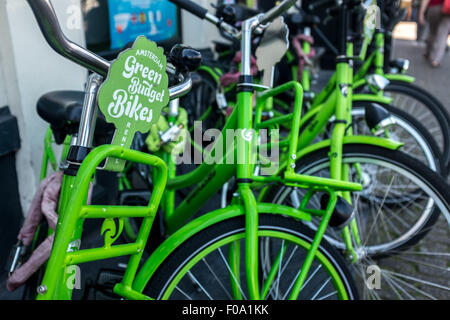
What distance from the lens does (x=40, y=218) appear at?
5.65 feet

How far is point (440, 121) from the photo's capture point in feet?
11.1

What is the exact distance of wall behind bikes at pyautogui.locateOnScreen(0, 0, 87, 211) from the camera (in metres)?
2.23

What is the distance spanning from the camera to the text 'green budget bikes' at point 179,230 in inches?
41.9

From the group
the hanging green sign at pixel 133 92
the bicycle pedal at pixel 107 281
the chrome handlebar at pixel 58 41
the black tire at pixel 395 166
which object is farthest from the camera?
the black tire at pixel 395 166

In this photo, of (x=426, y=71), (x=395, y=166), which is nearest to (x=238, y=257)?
(x=395, y=166)

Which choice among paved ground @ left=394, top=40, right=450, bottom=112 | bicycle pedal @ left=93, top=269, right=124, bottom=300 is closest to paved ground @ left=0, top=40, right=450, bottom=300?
paved ground @ left=394, top=40, right=450, bottom=112

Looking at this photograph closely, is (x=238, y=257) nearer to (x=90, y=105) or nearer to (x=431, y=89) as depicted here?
(x=90, y=105)

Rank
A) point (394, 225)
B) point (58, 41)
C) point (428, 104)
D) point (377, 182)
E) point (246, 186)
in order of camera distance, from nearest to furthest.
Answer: point (58, 41) → point (246, 186) → point (377, 182) → point (394, 225) → point (428, 104)

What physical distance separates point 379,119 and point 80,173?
1452 mm

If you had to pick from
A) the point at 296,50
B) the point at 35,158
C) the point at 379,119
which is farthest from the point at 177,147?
the point at 296,50

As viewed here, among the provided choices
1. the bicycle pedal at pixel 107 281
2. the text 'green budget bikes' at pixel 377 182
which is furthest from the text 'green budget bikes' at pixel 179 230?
the bicycle pedal at pixel 107 281

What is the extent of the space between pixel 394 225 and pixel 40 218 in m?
2.19

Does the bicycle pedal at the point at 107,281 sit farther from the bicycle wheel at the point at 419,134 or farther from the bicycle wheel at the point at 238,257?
the bicycle wheel at the point at 419,134

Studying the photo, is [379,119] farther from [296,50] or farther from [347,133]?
[296,50]
